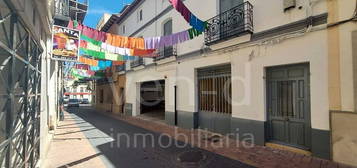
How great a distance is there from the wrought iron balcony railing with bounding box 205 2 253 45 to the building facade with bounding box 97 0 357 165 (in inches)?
1.4

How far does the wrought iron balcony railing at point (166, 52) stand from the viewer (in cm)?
1100

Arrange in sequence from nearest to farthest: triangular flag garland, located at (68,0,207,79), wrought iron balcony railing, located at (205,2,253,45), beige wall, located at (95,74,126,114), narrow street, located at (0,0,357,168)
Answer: narrow street, located at (0,0,357,168)
triangular flag garland, located at (68,0,207,79)
wrought iron balcony railing, located at (205,2,253,45)
beige wall, located at (95,74,126,114)

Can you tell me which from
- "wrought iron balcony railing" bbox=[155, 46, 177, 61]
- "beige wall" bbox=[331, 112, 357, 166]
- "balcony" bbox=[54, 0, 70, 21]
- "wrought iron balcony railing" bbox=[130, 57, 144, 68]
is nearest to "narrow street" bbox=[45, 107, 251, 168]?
"beige wall" bbox=[331, 112, 357, 166]

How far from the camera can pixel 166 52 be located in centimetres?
1170

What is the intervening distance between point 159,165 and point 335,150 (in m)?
4.29

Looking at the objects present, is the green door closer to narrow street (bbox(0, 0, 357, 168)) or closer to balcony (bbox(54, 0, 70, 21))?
narrow street (bbox(0, 0, 357, 168))

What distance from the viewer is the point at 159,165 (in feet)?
16.9

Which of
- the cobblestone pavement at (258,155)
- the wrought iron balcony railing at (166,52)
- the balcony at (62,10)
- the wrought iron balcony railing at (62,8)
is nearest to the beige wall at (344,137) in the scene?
the cobblestone pavement at (258,155)

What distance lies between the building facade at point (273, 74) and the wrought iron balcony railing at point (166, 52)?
0.10 meters

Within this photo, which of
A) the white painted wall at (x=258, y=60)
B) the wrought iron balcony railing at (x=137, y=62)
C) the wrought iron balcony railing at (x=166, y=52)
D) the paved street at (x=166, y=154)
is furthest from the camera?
the wrought iron balcony railing at (x=137, y=62)

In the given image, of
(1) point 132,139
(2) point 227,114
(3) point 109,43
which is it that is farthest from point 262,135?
(3) point 109,43

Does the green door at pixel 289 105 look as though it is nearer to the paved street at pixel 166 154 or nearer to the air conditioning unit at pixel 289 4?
the paved street at pixel 166 154

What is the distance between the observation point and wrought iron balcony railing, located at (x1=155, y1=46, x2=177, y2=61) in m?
11.0

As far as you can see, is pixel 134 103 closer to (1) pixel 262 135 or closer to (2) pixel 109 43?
(2) pixel 109 43
